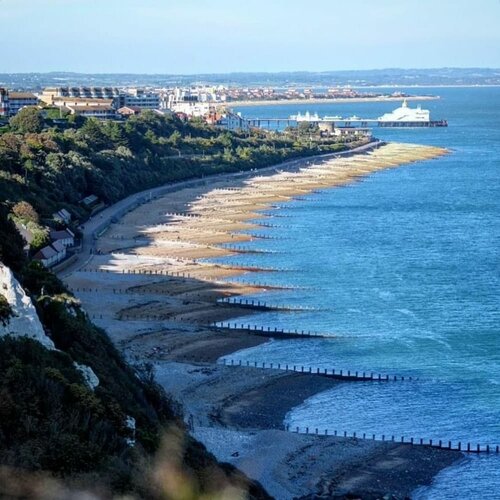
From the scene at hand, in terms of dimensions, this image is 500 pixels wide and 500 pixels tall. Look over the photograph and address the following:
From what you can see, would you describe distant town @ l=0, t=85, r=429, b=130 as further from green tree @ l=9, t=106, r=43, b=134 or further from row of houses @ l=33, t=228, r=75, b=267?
row of houses @ l=33, t=228, r=75, b=267

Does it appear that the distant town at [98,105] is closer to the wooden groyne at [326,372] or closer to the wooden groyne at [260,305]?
the wooden groyne at [260,305]

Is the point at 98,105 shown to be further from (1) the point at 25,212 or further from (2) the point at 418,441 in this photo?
(2) the point at 418,441

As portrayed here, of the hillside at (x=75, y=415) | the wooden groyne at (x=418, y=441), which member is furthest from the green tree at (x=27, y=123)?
the wooden groyne at (x=418, y=441)

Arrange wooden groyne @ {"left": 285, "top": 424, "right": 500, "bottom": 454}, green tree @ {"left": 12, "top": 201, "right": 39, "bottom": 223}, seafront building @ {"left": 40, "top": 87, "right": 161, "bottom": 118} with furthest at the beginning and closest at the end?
seafront building @ {"left": 40, "top": 87, "right": 161, "bottom": 118} < green tree @ {"left": 12, "top": 201, "right": 39, "bottom": 223} < wooden groyne @ {"left": 285, "top": 424, "right": 500, "bottom": 454}

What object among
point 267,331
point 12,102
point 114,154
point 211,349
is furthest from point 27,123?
point 211,349

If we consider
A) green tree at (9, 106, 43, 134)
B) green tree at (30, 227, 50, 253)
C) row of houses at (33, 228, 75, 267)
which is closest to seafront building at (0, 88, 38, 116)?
green tree at (9, 106, 43, 134)

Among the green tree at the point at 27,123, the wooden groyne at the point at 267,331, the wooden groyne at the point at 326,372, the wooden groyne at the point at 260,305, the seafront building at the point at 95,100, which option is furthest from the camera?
the seafront building at the point at 95,100
